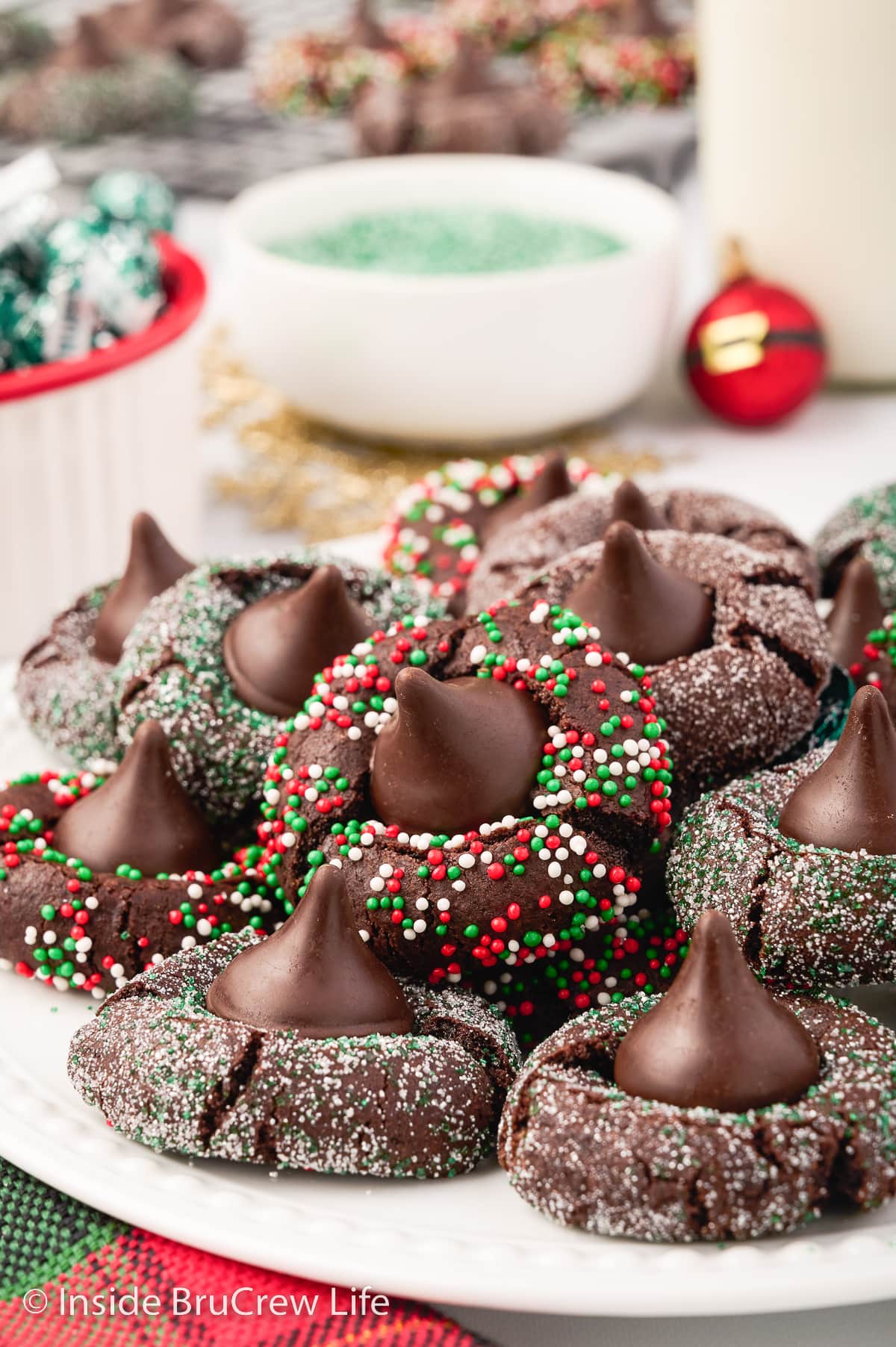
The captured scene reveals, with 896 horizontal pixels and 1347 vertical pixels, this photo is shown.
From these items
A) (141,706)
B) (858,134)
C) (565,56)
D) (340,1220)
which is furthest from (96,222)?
(565,56)

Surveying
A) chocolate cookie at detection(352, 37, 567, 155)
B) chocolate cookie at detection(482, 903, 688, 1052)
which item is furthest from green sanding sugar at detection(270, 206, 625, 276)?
chocolate cookie at detection(482, 903, 688, 1052)

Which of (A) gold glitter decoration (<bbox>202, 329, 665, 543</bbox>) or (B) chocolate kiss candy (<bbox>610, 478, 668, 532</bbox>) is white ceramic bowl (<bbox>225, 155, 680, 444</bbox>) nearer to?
(A) gold glitter decoration (<bbox>202, 329, 665, 543</bbox>)

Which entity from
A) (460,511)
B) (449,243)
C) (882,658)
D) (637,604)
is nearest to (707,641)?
(637,604)

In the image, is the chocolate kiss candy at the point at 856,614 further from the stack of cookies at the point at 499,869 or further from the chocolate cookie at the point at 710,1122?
the chocolate cookie at the point at 710,1122

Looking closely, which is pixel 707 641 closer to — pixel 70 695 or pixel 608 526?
pixel 608 526

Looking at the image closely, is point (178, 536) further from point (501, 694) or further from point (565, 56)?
point (565, 56)

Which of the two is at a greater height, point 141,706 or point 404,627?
point 404,627
